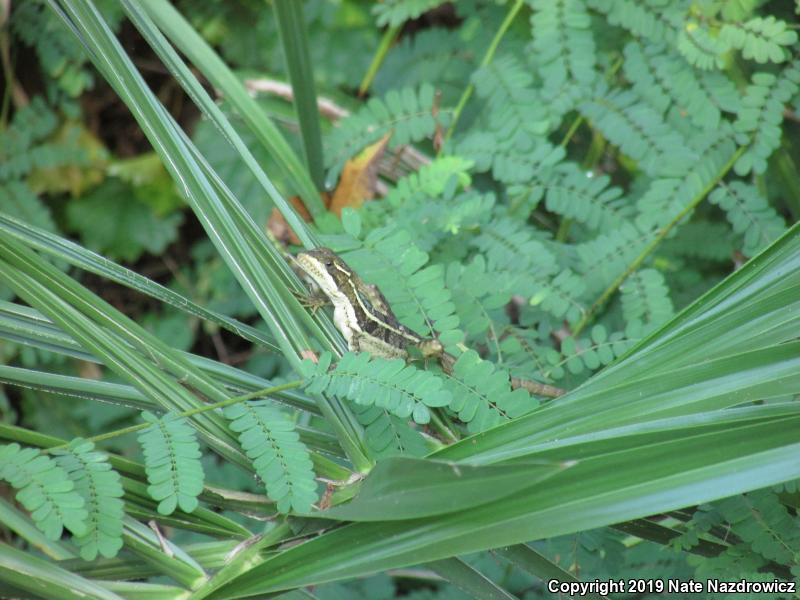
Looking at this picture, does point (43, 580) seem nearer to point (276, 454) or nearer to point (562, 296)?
point (276, 454)

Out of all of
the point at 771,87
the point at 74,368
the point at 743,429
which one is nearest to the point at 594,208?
the point at 771,87

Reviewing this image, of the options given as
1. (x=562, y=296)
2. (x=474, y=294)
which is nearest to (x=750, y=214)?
(x=562, y=296)

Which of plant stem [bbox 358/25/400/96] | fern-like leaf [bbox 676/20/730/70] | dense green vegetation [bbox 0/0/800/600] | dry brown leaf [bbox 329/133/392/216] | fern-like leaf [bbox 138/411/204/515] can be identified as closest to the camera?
dense green vegetation [bbox 0/0/800/600]

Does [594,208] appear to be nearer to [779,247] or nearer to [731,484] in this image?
[779,247]

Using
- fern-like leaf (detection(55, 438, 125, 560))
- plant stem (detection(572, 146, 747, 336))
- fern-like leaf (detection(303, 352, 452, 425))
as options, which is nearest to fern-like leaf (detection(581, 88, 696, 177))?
plant stem (detection(572, 146, 747, 336))

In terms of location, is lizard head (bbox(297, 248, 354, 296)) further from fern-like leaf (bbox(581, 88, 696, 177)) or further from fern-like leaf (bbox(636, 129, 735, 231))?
fern-like leaf (bbox(581, 88, 696, 177))
